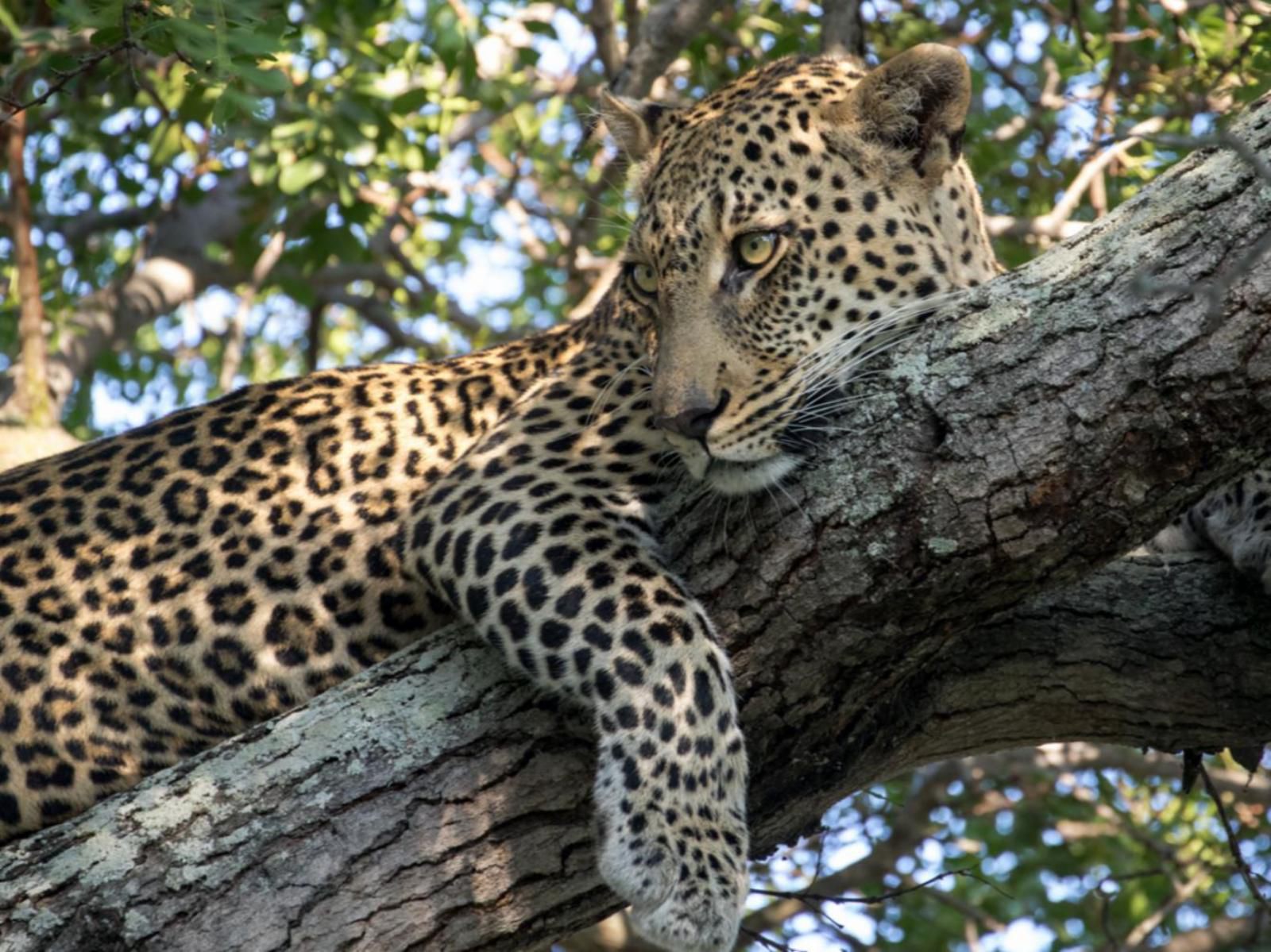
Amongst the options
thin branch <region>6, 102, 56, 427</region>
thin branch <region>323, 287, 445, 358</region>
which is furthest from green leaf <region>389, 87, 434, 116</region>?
thin branch <region>323, 287, 445, 358</region>

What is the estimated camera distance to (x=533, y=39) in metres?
10.4

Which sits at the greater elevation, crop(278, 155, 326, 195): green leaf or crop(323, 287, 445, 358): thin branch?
crop(278, 155, 326, 195): green leaf

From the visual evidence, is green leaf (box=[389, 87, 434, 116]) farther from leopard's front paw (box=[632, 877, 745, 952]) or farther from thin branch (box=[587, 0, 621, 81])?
leopard's front paw (box=[632, 877, 745, 952])

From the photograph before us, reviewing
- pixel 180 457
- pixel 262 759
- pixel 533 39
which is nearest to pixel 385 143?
pixel 533 39

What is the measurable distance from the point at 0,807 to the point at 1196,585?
3981mm

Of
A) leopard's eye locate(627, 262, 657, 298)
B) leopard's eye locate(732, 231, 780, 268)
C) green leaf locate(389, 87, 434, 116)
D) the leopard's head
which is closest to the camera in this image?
the leopard's head

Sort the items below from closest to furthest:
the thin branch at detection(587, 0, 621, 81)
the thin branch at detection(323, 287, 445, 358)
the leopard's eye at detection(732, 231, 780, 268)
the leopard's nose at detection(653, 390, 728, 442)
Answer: the leopard's nose at detection(653, 390, 728, 442) → the leopard's eye at detection(732, 231, 780, 268) → the thin branch at detection(587, 0, 621, 81) → the thin branch at detection(323, 287, 445, 358)

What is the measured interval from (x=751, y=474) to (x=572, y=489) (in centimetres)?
76

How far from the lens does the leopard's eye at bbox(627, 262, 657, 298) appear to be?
5.73 meters

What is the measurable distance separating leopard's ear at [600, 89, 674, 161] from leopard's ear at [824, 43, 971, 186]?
81cm

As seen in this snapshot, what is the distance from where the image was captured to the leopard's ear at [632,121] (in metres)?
6.25

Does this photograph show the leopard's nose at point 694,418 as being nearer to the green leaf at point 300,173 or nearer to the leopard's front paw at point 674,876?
the leopard's front paw at point 674,876

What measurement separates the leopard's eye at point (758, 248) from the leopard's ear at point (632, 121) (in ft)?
3.03

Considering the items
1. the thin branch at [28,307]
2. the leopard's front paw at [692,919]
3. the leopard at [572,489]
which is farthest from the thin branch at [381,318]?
the leopard's front paw at [692,919]
